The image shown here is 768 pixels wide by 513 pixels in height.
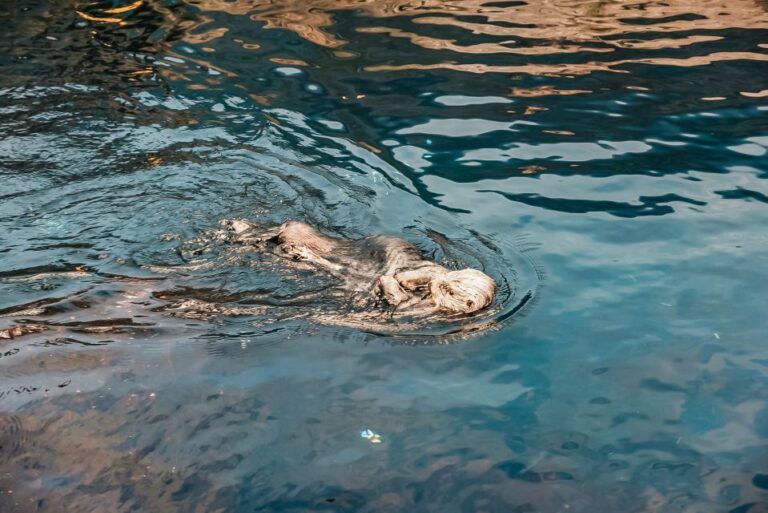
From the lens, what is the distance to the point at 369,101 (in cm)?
1055

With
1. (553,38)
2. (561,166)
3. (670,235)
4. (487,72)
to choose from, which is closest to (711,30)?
(553,38)

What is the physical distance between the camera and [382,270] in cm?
683

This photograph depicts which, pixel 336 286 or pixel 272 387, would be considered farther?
pixel 336 286

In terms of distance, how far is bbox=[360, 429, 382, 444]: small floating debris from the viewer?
512 cm

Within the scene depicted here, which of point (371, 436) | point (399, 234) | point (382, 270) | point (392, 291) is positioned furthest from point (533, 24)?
point (371, 436)

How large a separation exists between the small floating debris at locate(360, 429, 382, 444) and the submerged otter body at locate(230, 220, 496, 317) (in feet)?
4.71

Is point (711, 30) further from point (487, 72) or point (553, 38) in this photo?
point (487, 72)

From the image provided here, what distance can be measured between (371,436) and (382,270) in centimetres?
191

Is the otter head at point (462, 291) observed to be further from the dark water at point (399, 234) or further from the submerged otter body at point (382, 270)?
the dark water at point (399, 234)

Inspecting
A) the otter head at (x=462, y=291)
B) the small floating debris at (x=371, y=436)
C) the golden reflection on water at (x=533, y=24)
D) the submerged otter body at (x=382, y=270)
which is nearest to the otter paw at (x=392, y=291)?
the submerged otter body at (x=382, y=270)

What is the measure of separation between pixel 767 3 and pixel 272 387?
1030 cm

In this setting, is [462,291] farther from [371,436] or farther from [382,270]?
[371,436]

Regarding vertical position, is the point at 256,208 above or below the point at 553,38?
below

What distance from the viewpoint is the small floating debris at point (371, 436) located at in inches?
202
